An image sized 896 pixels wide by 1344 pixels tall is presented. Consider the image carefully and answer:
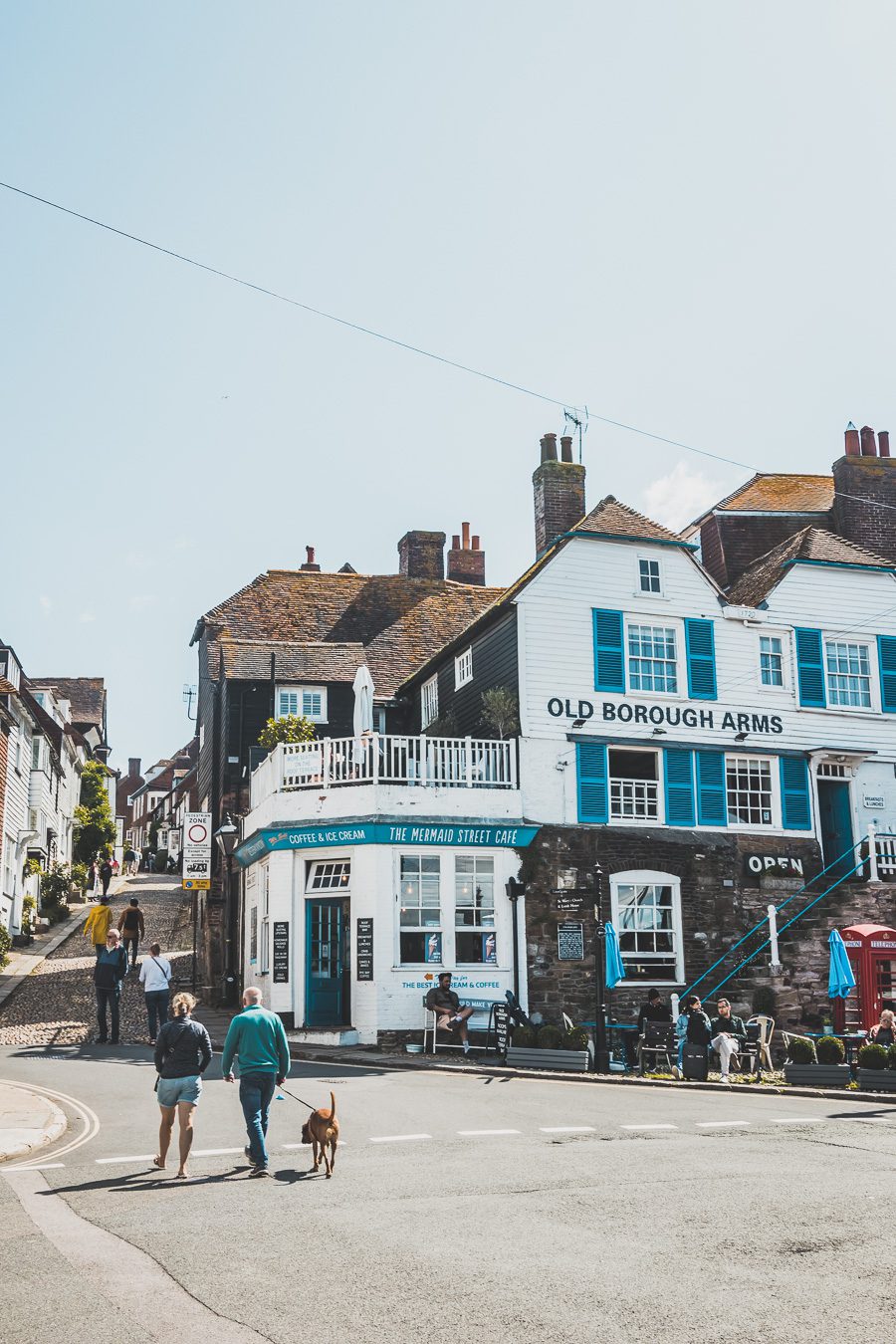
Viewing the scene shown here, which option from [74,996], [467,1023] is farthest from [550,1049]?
[74,996]

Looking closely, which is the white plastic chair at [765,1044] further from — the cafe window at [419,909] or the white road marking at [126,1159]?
the white road marking at [126,1159]

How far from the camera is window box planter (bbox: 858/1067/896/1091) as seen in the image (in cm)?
1797

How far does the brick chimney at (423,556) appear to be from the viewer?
3716 cm

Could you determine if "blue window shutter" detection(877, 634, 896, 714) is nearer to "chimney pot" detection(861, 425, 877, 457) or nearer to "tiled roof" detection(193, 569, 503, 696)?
"chimney pot" detection(861, 425, 877, 457)

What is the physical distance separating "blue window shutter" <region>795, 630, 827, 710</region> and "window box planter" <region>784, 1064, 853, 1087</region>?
10275 mm

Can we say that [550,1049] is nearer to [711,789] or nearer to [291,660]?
[711,789]

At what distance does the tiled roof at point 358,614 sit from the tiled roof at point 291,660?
30 cm

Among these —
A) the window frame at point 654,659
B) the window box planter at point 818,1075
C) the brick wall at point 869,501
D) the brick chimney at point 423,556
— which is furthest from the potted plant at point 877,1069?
the brick chimney at point 423,556

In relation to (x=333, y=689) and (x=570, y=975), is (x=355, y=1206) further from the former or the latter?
(x=333, y=689)

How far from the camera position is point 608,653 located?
26219 mm

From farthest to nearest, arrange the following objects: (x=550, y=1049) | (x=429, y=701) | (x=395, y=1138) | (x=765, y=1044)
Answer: (x=429, y=701)
(x=765, y=1044)
(x=550, y=1049)
(x=395, y=1138)

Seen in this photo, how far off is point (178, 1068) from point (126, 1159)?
1270mm

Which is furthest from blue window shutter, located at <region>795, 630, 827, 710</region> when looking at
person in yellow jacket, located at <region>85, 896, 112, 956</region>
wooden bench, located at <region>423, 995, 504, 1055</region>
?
person in yellow jacket, located at <region>85, 896, 112, 956</region>

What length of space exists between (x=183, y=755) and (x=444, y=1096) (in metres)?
92.6
